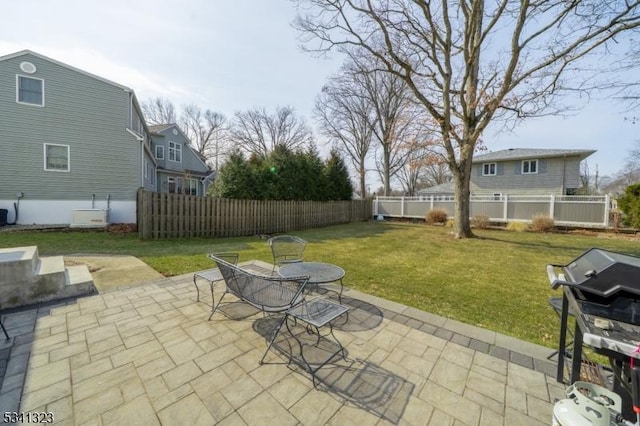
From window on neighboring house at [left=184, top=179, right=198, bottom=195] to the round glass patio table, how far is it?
2218 cm

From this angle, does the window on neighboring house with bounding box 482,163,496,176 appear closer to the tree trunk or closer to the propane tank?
the tree trunk

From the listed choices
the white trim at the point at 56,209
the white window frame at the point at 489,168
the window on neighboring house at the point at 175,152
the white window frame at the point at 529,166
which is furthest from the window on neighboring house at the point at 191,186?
the white window frame at the point at 529,166

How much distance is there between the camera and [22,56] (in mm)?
11109

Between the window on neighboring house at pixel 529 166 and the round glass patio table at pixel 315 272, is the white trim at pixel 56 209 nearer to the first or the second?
the round glass patio table at pixel 315 272

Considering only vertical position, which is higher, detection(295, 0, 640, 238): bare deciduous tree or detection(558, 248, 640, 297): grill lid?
detection(295, 0, 640, 238): bare deciduous tree

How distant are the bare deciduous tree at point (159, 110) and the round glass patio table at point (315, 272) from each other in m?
38.2

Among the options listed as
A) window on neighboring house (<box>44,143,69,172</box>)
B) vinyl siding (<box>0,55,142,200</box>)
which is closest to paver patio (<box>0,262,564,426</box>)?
vinyl siding (<box>0,55,142,200</box>)

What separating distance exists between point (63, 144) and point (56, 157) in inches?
25.9

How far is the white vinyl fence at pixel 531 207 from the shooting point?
12359mm

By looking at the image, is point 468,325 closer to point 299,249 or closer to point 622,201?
point 299,249

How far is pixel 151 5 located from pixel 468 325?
26.9 feet

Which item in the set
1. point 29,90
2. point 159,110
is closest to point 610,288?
point 29,90

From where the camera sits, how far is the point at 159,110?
3428 cm

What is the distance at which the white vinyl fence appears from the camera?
1236 cm
